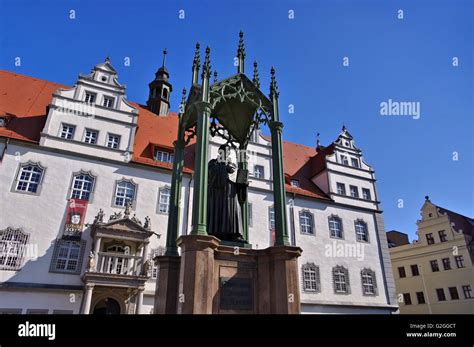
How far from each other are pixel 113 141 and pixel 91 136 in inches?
48.4

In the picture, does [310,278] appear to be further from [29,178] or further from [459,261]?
[459,261]

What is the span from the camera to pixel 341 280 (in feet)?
69.9

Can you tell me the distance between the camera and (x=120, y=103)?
67.1ft

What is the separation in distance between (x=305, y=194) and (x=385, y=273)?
8056 mm

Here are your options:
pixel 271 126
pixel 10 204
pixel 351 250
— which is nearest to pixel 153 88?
pixel 10 204

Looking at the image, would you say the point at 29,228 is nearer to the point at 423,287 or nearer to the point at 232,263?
the point at 232,263

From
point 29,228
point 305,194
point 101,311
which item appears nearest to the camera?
point 29,228

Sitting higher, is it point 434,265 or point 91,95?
point 91,95

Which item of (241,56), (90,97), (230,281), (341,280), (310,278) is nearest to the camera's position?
(230,281)

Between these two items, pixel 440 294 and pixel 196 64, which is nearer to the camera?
pixel 196 64

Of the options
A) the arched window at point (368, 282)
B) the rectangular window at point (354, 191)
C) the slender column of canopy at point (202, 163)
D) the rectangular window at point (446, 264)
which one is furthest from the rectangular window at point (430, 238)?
the slender column of canopy at point (202, 163)

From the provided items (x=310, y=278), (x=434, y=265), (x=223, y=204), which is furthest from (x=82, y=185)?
(x=434, y=265)

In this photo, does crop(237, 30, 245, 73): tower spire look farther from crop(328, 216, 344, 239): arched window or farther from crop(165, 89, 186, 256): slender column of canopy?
crop(328, 216, 344, 239): arched window

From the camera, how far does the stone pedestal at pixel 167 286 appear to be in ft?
17.4
